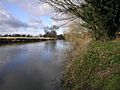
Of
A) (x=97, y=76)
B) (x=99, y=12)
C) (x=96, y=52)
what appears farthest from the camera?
(x=99, y=12)

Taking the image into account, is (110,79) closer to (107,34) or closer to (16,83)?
(16,83)

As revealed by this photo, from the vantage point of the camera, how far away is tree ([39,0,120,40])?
68.8ft

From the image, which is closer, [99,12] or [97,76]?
[97,76]

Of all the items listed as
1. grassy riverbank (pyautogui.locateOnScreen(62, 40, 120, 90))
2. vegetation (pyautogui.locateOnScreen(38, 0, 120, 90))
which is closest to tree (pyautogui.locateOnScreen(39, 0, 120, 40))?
vegetation (pyautogui.locateOnScreen(38, 0, 120, 90))

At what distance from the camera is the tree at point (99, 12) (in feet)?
68.8

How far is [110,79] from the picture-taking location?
33.3ft

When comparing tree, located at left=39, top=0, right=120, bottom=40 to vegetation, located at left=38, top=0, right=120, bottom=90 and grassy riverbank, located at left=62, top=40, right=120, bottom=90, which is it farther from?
grassy riverbank, located at left=62, top=40, right=120, bottom=90

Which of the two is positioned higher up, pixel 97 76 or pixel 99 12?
pixel 99 12

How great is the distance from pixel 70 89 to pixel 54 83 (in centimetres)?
239

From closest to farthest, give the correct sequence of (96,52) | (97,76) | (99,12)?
(97,76) → (96,52) → (99,12)

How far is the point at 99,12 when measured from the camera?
2102 cm

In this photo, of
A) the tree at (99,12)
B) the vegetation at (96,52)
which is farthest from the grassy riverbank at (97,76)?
the tree at (99,12)

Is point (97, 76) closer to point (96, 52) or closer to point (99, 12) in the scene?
point (96, 52)

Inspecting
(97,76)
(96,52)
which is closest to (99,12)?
(96,52)
